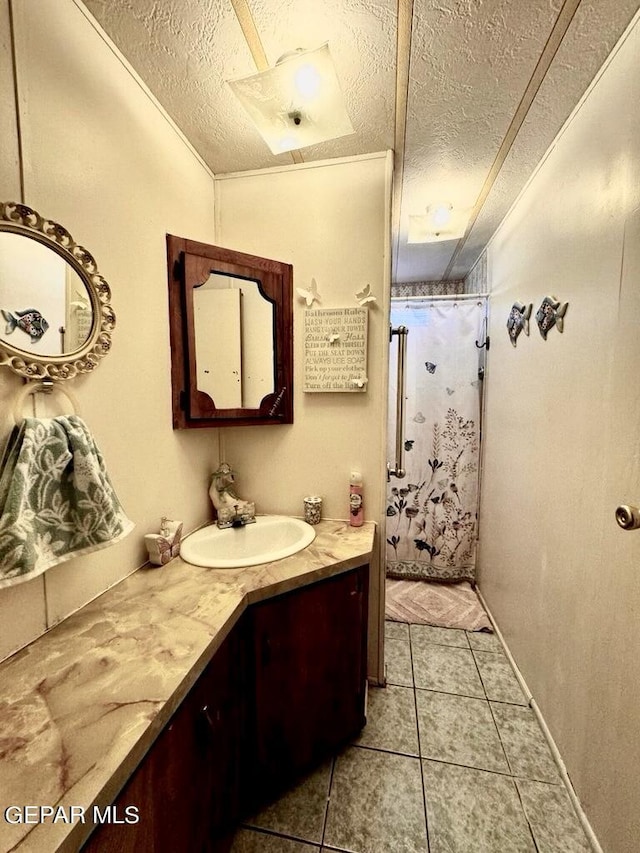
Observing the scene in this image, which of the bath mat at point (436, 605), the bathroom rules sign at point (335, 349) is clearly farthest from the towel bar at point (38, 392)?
the bath mat at point (436, 605)

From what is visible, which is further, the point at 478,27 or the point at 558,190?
the point at 558,190

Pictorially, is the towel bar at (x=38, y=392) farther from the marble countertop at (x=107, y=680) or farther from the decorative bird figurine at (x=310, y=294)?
the decorative bird figurine at (x=310, y=294)

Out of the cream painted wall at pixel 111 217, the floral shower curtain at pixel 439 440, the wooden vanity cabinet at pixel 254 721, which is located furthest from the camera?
the floral shower curtain at pixel 439 440

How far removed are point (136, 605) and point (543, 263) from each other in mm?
1936

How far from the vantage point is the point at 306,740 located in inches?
44.7

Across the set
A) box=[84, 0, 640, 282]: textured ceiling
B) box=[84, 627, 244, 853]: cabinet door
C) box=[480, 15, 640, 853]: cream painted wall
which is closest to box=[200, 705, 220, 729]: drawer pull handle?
box=[84, 627, 244, 853]: cabinet door

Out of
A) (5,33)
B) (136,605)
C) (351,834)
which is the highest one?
(5,33)

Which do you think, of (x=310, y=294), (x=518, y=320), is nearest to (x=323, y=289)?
(x=310, y=294)

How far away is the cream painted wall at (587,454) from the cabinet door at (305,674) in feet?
2.34

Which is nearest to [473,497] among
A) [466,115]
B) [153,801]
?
[466,115]

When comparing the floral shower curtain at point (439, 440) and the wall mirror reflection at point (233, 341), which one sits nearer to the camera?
the wall mirror reflection at point (233, 341)

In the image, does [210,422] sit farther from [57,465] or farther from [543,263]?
[543,263]

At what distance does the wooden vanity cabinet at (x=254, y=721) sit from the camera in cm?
66

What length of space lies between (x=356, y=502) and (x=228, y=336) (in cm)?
89
